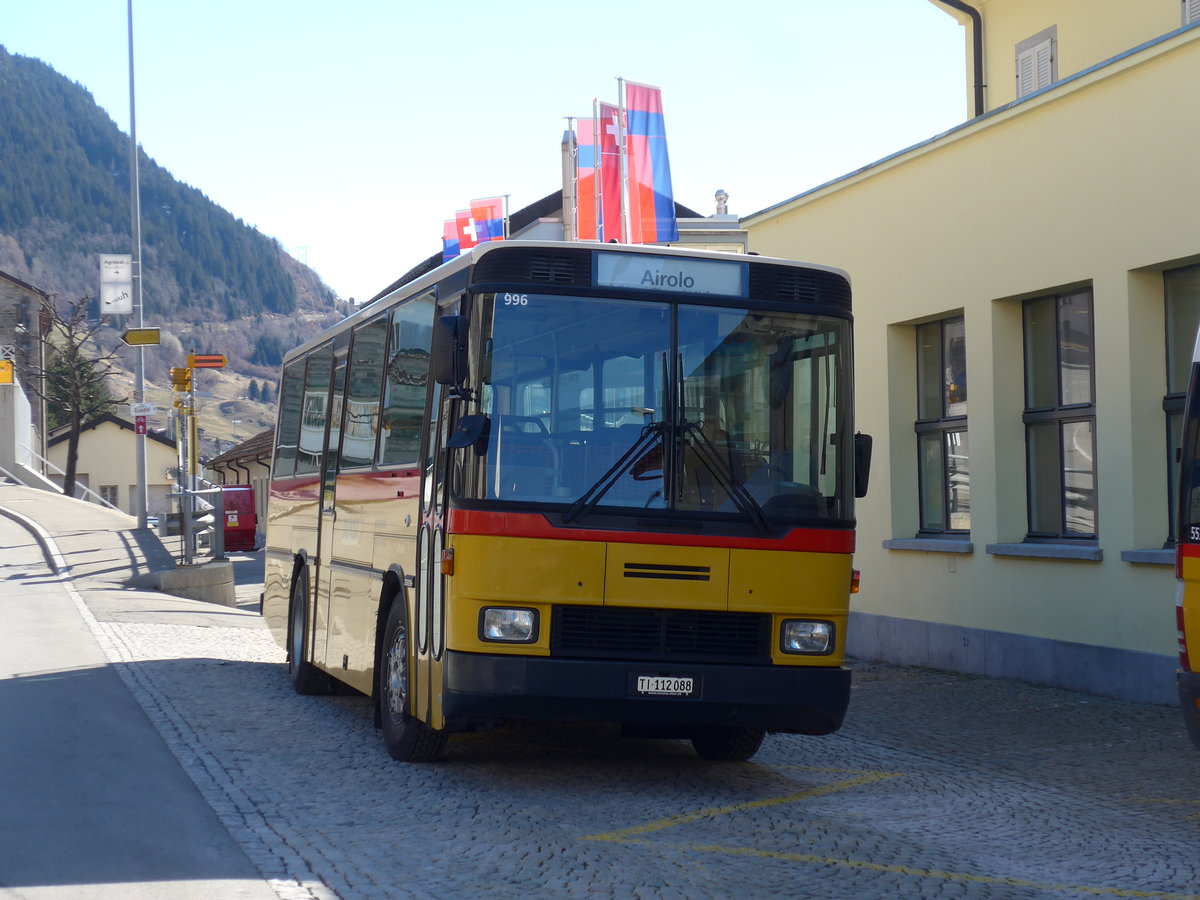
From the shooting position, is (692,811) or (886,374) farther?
(886,374)

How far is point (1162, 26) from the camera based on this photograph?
15.6m

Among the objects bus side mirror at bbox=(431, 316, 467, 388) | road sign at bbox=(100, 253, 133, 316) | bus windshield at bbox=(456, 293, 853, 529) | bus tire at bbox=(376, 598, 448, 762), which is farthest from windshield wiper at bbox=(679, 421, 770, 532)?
road sign at bbox=(100, 253, 133, 316)

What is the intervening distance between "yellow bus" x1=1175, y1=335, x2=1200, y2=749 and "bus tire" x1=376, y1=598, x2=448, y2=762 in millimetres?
3888

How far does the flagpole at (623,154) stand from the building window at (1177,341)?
1266 centimetres

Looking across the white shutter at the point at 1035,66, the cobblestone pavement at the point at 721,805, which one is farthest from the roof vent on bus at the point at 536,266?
the white shutter at the point at 1035,66

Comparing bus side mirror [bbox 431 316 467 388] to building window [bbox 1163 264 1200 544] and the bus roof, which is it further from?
building window [bbox 1163 264 1200 544]

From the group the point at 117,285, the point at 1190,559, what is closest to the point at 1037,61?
the point at 1190,559

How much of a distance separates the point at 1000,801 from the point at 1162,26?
408 inches

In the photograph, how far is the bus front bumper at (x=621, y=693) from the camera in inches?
300

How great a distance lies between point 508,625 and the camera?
7.67 meters

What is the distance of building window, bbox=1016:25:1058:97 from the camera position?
57.7 feet

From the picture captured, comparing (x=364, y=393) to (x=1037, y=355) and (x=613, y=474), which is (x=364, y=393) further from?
(x=1037, y=355)

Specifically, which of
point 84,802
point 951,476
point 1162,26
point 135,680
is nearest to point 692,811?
point 84,802

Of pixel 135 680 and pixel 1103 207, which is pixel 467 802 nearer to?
pixel 135 680
